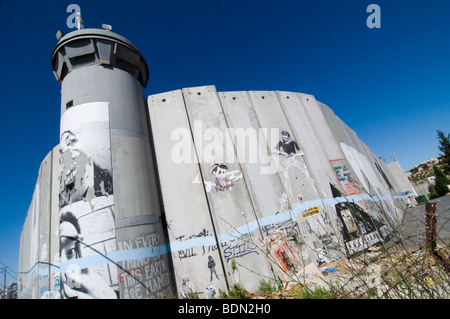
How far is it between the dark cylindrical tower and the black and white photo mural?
0.08 feet

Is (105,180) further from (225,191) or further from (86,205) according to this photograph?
(225,191)

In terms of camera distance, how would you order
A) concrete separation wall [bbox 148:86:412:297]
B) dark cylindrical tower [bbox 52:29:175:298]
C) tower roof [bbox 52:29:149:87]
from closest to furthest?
dark cylindrical tower [bbox 52:29:175:298] < concrete separation wall [bbox 148:86:412:297] < tower roof [bbox 52:29:149:87]

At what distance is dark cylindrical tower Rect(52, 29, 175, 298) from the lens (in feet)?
17.0

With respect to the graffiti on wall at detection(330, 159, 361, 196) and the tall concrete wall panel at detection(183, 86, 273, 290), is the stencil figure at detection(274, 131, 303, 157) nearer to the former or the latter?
the graffiti on wall at detection(330, 159, 361, 196)

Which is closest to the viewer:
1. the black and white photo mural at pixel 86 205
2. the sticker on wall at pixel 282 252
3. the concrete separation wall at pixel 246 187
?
the black and white photo mural at pixel 86 205

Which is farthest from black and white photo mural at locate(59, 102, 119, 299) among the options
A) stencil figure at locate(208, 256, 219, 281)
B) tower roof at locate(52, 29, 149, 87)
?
stencil figure at locate(208, 256, 219, 281)

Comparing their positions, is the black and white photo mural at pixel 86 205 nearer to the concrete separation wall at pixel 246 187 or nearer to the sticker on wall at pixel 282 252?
the concrete separation wall at pixel 246 187

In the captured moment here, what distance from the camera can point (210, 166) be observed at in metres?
7.61

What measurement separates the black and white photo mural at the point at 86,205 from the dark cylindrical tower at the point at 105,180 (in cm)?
2

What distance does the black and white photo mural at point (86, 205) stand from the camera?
16.6 ft

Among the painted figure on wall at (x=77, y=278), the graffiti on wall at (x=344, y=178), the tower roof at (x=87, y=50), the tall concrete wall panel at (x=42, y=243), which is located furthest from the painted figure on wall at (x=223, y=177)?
the tall concrete wall panel at (x=42, y=243)

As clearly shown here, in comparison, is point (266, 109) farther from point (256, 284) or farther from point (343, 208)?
point (256, 284)

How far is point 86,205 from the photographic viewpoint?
5.57 m
